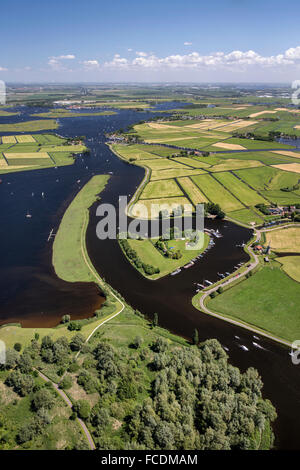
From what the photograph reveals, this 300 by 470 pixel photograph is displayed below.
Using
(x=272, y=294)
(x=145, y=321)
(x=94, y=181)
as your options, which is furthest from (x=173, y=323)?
(x=94, y=181)

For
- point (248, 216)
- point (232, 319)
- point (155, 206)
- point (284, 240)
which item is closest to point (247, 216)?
point (248, 216)

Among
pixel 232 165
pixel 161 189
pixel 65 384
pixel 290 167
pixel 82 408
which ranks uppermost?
pixel 232 165

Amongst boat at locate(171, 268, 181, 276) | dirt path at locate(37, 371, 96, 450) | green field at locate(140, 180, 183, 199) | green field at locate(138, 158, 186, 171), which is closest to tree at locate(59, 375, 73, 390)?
dirt path at locate(37, 371, 96, 450)

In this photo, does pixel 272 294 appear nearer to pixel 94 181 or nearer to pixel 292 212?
pixel 292 212

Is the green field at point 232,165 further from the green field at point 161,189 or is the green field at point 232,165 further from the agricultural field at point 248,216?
the agricultural field at point 248,216

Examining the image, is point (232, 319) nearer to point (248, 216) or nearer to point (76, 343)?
point (76, 343)

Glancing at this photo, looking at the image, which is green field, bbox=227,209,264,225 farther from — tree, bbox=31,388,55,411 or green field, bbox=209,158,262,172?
tree, bbox=31,388,55,411
